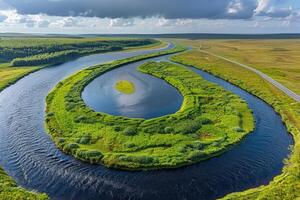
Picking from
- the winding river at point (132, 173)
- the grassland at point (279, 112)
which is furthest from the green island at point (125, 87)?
the grassland at point (279, 112)

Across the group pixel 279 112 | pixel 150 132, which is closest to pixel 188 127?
pixel 150 132

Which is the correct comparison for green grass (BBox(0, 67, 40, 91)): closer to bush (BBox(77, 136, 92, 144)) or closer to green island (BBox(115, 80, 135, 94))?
green island (BBox(115, 80, 135, 94))

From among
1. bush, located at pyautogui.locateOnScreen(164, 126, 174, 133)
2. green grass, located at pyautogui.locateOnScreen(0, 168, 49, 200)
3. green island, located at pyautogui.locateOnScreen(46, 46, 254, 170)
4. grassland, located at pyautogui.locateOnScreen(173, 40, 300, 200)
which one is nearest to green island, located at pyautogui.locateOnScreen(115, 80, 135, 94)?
green island, located at pyautogui.locateOnScreen(46, 46, 254, 170)

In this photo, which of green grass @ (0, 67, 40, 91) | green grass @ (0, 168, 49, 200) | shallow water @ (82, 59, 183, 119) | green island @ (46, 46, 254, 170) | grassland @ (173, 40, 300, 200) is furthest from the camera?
green grass @ (0, 67, 40, 91)

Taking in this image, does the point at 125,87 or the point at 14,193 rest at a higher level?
the point at 125,87

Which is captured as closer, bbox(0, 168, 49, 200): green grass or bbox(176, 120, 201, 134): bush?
bbox(0, 168, 49, 200): green grass

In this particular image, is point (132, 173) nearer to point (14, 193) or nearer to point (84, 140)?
point (84, 140)
